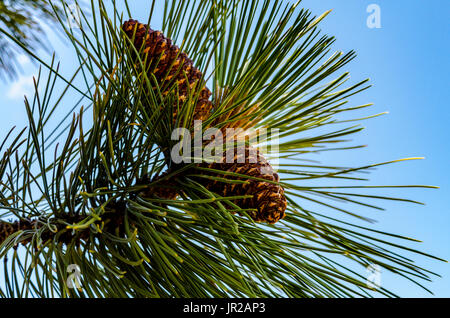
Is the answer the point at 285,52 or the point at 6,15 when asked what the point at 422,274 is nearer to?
the point at 285,52

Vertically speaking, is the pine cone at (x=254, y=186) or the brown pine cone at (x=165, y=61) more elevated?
the brown pine cone at (x=165, y=61)

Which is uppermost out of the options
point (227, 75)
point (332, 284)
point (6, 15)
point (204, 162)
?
point (6, 15)

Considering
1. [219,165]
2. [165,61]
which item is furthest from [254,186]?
[165,61]

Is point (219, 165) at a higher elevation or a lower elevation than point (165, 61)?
lower

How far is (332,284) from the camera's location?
1.36 feet

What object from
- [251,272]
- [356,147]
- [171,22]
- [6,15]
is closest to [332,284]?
[251,272]

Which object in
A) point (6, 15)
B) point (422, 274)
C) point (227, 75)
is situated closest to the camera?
point (422, 274)

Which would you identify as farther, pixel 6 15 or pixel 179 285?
pixel 6 15

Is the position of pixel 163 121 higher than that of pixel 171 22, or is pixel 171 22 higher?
pixel 171 22

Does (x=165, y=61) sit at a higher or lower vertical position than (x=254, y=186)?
higher

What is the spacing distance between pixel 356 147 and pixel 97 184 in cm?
32

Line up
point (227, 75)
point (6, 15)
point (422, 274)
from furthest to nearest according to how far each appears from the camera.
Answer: point (6, 15) < point (227, 75) < point (422, 274)

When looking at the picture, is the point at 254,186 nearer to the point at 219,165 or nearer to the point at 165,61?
the point at 219,165

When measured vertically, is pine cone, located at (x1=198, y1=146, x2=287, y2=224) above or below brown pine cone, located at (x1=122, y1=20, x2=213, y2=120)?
below
